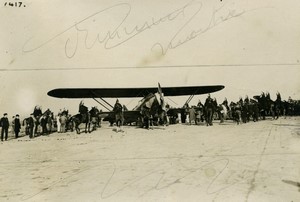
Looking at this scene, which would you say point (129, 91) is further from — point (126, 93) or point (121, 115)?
point (121, 115)

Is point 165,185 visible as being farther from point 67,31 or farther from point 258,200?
point 67,31

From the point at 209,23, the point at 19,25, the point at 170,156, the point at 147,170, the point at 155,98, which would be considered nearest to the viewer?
the point at 147,170

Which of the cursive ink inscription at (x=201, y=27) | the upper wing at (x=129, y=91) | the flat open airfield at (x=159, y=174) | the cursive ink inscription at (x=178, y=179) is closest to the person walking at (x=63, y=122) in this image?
the upper wing at (x=129, y=91)

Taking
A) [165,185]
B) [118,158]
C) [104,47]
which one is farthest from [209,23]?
[165,185]

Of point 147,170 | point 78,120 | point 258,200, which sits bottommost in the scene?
point 258,200
